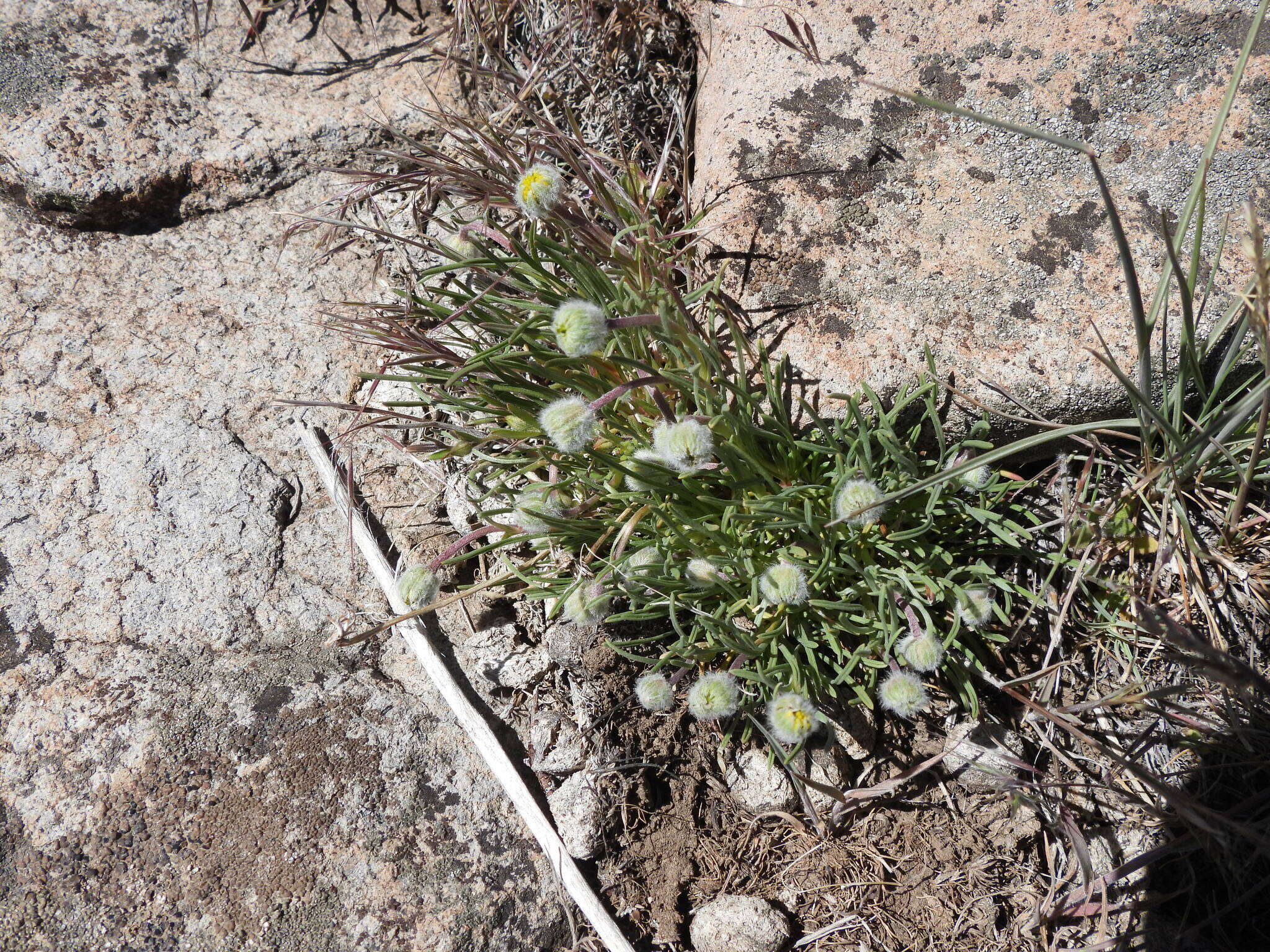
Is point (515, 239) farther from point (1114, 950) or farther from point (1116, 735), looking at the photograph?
point (1114, 950)

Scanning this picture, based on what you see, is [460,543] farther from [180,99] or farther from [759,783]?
[180,99]

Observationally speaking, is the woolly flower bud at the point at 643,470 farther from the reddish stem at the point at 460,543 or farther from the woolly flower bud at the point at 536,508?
the reddish stem at the point at 460,543

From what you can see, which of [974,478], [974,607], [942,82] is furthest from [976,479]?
[942,82]

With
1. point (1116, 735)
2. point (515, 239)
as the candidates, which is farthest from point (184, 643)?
point (1116, 735)

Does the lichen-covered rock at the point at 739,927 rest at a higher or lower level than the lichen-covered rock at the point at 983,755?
lower

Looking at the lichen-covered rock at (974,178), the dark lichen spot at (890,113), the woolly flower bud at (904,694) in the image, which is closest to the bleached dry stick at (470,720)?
the woolly flower bud at (904,694)

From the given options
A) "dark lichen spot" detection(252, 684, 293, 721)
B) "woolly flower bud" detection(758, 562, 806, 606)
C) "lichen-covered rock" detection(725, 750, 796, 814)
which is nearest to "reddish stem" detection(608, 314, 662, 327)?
"woolly flower bud" detection(758, 562, 806, 606)
